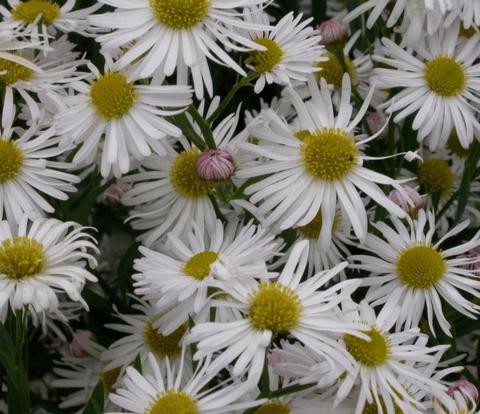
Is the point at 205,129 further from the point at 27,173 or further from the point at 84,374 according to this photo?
the point at 84,374

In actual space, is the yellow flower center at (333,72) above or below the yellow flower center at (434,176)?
above

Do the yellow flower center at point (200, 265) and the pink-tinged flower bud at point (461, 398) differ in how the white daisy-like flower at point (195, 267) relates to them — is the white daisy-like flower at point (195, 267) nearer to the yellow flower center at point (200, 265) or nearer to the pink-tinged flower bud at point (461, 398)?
the yellow flower center at point (200, 265)

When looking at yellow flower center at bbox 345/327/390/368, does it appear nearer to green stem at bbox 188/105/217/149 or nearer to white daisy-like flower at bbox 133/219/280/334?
white daisy-like flower at bbox 133/219/280/334

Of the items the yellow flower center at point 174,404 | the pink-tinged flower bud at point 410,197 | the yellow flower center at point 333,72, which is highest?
the yellow flower center at point 333,72

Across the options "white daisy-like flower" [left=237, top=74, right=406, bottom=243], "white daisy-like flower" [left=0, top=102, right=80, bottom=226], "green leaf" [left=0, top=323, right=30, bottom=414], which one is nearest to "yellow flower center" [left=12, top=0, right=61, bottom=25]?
"white daisy-like flower" [left=0, top=102, right=80, bottom=226]


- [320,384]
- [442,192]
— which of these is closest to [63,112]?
[320,384]

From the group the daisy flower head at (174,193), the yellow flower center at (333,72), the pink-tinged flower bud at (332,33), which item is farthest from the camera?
the yellow flower center at (333,72)

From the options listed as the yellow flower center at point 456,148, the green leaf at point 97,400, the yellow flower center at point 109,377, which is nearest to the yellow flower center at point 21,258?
the green leaf at point 97,400

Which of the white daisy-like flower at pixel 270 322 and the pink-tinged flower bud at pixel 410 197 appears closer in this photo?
the white daisy-like flower at pixel 270 322
